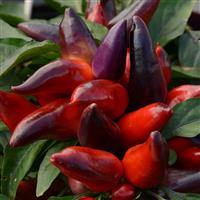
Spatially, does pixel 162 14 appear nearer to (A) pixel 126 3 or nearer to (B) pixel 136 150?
Result: (A) pixel 126 3

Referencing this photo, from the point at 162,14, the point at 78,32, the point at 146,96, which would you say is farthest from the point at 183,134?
the point at 162,14

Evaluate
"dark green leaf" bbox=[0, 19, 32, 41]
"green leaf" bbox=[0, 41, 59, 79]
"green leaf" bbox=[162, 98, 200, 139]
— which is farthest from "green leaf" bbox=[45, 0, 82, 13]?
"green leaf" bbox=[162, 98, 200, 139]

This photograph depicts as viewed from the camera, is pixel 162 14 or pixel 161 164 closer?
pixel 161 164

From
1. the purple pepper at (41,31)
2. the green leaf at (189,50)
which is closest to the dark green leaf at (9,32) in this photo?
the purple pepper at (41,31)

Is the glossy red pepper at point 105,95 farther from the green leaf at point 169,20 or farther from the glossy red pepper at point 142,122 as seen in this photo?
the green leaf at point 169,20

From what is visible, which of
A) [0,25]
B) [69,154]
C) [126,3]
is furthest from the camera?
[126,3]

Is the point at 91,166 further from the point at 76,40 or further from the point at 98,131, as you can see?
the point at 76,40
